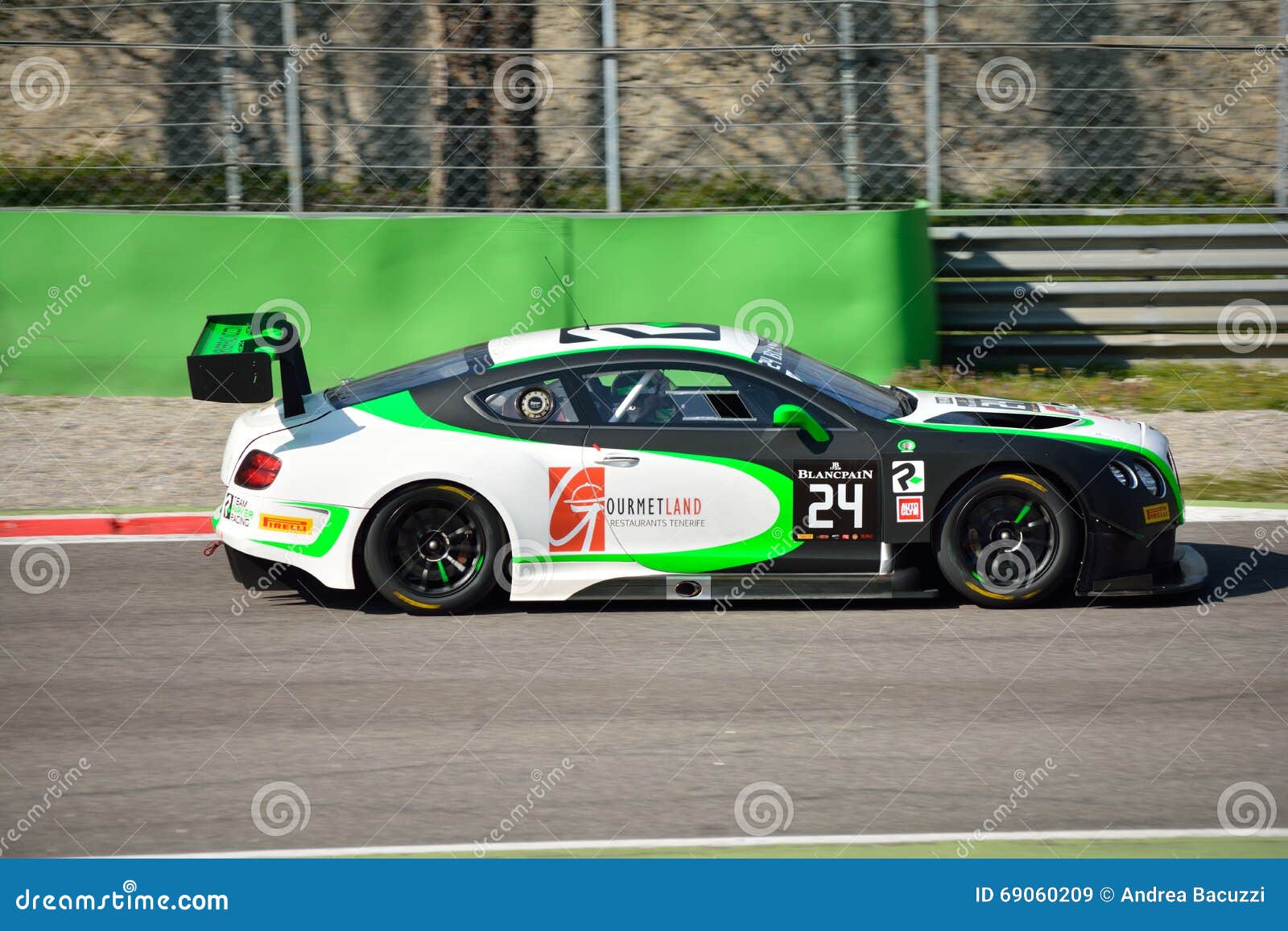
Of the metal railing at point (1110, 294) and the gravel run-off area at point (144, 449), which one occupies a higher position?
the metal railing at point (1110, 294)

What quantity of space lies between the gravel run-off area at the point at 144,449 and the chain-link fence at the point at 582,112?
1.74 metres

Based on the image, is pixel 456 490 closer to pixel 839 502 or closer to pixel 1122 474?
pixel 839 502

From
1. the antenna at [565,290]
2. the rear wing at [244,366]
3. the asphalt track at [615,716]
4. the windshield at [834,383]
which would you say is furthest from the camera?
the antenna at [565,290]

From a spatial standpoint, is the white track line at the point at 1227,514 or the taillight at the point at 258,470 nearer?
the taillight at the point at 258,470

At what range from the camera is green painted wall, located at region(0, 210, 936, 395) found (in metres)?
11.4

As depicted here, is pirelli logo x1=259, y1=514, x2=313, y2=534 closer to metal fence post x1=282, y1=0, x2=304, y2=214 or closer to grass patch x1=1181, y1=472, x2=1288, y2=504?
metal fence post x1=282, y1=0, x2=304, y2=214

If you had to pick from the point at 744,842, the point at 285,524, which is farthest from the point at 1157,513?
the point at 285,524

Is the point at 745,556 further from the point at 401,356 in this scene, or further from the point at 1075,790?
the point at 401,356

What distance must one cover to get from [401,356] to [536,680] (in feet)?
18.6

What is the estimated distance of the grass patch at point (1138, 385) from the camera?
1124 centimetres

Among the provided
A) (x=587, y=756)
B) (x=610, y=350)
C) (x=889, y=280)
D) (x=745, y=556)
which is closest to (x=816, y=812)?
(x=587, y=756)

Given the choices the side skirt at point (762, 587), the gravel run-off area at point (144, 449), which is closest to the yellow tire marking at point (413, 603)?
the side skirt at point (762, 587)

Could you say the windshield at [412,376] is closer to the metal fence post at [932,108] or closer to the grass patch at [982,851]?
the grass patch at [982,851]

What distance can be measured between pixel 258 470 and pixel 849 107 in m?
6.38
